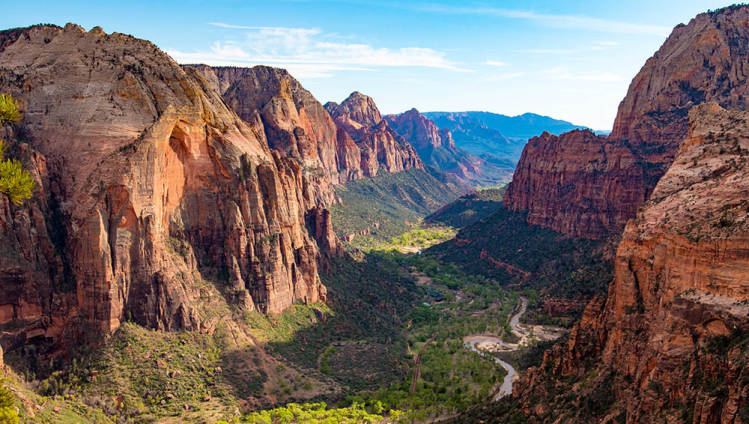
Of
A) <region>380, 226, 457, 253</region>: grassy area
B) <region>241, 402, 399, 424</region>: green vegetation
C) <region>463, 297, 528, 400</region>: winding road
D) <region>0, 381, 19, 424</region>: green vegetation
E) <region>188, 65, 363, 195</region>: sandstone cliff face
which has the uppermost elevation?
<region>188, 65, 363, 195</region>: sandstone cliff face

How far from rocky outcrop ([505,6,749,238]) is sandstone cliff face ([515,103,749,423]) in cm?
6598

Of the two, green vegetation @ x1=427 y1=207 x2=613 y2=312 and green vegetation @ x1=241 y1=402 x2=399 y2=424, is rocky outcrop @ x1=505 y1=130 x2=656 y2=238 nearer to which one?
green vegetation @ x1=427 y1=207 x2=613 y2=312

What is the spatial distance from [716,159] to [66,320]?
6455 centimetres

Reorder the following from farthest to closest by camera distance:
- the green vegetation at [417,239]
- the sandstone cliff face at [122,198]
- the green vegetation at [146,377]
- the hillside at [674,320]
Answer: the green vegetation at [417,239]
the sandstone cliff face at [122,198]
the green vegetation at [146,377]
the hillside at [674,320]

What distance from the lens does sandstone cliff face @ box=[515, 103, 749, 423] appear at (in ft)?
102

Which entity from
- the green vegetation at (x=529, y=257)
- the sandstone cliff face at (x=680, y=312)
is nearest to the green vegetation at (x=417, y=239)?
the green vegetation at (x=529, y=257)

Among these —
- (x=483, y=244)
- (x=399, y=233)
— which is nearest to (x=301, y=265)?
(x=483, y=244)

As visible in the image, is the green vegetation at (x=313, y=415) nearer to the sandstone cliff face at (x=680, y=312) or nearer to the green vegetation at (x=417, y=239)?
the sandstone cliff face at (x=680, y=312)

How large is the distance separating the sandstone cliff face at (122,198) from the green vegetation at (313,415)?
1407 cm

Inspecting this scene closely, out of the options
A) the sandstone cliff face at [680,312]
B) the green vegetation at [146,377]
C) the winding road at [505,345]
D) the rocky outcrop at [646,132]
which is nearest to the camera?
the sandstone cliff face at [680,312]

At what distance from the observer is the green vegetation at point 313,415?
5719 cm

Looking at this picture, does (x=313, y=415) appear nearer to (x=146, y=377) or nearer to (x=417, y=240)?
(x=146, y=377)

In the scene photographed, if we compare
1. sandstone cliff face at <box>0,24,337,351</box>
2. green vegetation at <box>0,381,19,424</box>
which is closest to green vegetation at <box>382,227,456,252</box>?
sandstone cliff face at <box>0,24,337,351</box>

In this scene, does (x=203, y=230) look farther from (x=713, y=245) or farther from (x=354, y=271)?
(x=713, y=245)
